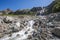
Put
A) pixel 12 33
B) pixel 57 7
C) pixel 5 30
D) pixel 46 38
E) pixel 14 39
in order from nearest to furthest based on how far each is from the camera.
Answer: pixel 46 38 < pixel 14 39 < pixel 12 33 < pixel 5 30 < pixel 57 7

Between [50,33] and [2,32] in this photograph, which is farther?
[2,32]

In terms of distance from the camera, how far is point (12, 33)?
27.8 m

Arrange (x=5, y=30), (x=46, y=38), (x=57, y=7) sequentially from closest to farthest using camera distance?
(x=46, y=38) < (x=5, y=30) < (x=57, y=7)

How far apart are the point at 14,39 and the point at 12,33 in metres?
3.64

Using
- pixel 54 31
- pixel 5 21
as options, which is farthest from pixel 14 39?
pixel 5 21

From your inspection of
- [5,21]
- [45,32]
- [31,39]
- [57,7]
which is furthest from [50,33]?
[57,7]

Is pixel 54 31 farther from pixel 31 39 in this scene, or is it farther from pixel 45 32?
pixel 31 39

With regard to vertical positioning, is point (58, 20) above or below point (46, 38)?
above

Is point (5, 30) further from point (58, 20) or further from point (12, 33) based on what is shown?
point (58, 20)

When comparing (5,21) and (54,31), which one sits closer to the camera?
(54,31)

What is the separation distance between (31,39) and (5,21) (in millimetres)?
16953

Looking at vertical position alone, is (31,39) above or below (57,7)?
below

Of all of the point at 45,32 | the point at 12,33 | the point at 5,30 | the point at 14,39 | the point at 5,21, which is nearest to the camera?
the point at 45,32

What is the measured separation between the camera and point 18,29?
2930cm
